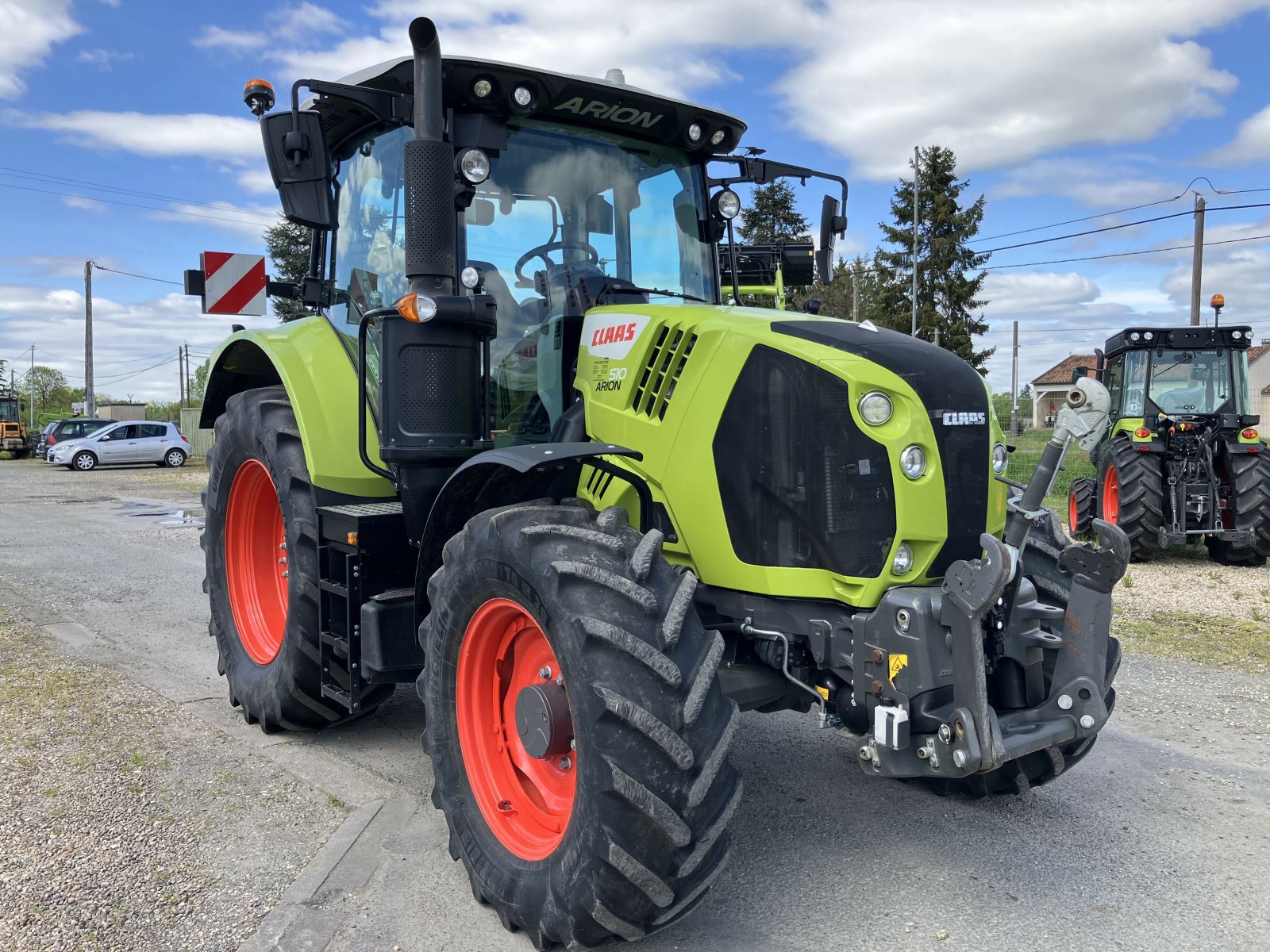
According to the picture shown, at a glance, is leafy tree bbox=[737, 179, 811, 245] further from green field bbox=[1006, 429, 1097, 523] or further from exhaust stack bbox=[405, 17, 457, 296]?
exhaust stack bbox=[405, 17, 457, 296]

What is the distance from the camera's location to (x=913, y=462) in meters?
3.03

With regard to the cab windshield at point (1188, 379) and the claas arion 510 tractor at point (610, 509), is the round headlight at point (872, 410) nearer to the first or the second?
the claas arion 510 tractor at point (610, 509)

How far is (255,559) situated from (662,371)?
288 centimetres

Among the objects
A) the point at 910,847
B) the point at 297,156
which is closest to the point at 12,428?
the point at 297,156

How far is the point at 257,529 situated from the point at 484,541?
264 centimetres

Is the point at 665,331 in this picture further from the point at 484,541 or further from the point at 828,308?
the point at 828,308

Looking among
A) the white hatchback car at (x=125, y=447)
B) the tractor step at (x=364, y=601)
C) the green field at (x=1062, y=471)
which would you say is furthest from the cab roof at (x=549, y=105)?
the white hatchback car at (x=125, y=447)

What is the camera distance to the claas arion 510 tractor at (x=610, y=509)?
277 cm

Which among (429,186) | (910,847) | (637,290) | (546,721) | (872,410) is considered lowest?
(910,847)

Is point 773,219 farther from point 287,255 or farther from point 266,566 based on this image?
point 266,566

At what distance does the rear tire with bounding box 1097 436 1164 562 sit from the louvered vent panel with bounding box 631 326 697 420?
815 centimetres

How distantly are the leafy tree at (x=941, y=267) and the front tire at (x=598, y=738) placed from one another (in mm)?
38870

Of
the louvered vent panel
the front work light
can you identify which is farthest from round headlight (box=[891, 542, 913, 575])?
the front work light

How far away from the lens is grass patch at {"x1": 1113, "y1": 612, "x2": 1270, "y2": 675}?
253 inches
